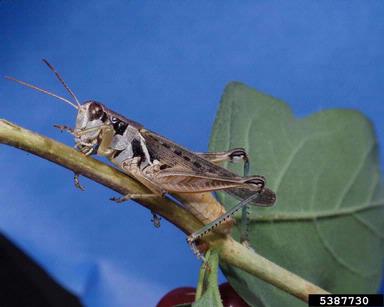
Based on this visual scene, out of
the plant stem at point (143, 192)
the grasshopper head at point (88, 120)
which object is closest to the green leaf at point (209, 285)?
the plant stem at point (143, 192)

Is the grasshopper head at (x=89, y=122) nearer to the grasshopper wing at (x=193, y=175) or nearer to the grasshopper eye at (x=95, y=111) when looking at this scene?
the grasshopper eye at (x=95, y=111)

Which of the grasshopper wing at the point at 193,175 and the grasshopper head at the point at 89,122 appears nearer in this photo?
the grasshopper head at the point at 89,122

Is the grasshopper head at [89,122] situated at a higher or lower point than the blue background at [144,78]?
lower

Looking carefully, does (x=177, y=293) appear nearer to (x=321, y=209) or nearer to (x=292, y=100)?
(x=321, y=209)

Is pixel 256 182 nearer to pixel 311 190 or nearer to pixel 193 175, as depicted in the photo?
pixel 193 175

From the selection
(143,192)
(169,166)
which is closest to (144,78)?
(169,166)
